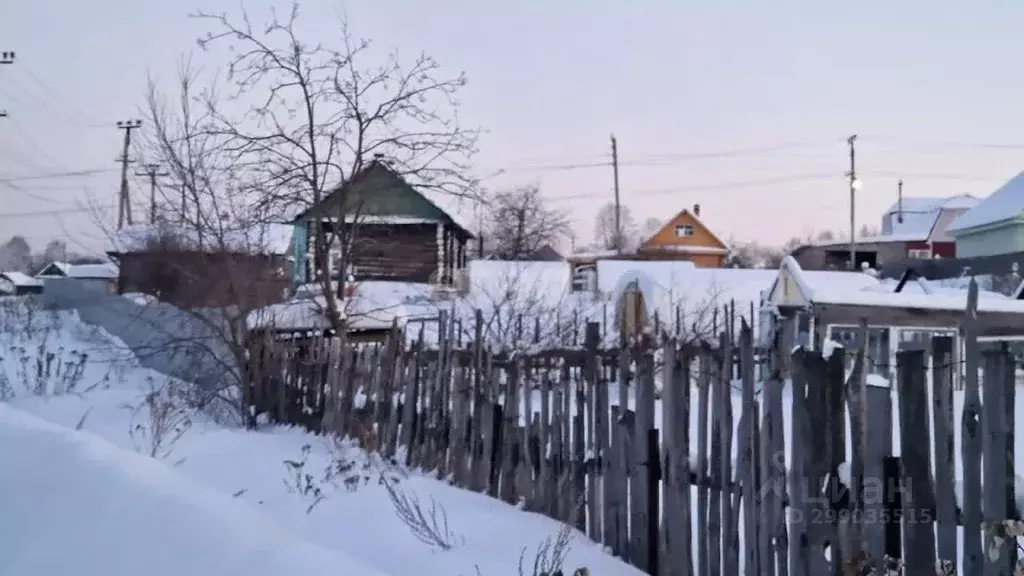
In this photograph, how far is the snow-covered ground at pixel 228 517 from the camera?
11.2 ft

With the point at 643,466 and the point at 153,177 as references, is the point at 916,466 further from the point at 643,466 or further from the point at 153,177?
A: the point at 153,177

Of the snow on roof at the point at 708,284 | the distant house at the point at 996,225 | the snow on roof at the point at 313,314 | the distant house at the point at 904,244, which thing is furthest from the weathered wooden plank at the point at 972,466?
the distant house at the point at 904,244

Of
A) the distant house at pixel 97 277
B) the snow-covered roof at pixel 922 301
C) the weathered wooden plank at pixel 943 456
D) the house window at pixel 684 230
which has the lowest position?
A: the weathered wooden plank at pixel 943 456

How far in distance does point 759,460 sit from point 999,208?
30660 mm

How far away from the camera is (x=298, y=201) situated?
13742mm

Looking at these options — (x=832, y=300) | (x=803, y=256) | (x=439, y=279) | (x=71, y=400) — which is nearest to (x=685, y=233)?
(x=803, y=256)

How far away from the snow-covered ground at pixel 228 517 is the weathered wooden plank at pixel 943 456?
5.97 ft

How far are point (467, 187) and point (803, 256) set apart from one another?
44.0 m

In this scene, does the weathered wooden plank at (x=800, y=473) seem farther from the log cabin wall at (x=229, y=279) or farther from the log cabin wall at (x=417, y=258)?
the log cabin wall at (x=417, y=258)

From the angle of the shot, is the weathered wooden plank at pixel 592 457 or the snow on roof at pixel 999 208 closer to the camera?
the weathered wooden plank at pixel 592 457

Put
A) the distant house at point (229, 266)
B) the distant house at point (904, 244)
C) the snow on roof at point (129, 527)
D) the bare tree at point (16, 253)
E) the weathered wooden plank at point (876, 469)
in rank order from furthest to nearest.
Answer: the bare tree at point (16, 253) < the distant house at point (904, 244) < the distant house at point (229, 266) < the weathered wooden plank at point (876, 469) < the snow on roof at point (129, 527)

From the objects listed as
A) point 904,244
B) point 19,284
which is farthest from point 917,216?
point 19,284

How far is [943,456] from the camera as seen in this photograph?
3.58 meters

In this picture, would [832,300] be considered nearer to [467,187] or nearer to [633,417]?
[467,187]
